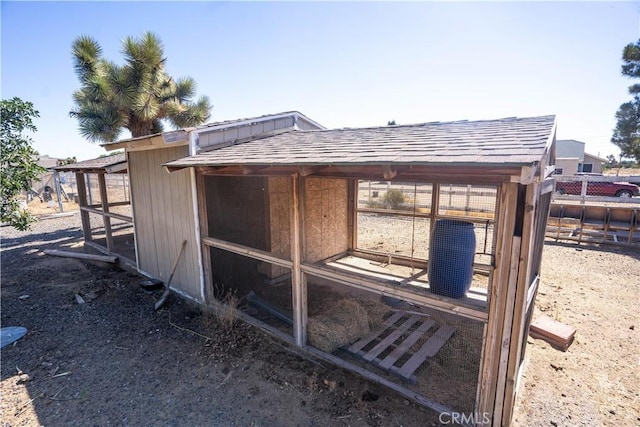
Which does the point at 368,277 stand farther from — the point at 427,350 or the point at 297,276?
the point at 427,350

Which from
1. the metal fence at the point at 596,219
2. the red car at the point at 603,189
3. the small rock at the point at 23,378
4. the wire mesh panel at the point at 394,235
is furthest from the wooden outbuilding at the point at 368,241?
the red car at the point at 603,189

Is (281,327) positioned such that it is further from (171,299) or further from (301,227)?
(171,299)

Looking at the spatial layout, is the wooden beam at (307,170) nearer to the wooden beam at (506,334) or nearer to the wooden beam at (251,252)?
the wooden beam at (251,252)

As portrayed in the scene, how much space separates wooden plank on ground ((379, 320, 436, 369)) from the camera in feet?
11.5

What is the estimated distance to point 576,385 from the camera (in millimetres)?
3305

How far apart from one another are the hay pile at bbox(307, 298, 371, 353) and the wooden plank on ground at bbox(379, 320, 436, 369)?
0.51 meters

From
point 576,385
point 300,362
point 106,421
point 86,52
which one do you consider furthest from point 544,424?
point 86,52

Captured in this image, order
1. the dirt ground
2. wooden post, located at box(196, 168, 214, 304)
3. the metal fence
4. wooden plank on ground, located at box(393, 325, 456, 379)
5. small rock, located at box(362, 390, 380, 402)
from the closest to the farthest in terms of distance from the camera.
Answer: the dirt ground
small rock, located at box(362, 390, 380, 402)
wooden plank on ground, located at box(393, 325, 456, 379)
wooden post, located at box(196, 168, 214, 304)
the metal fence

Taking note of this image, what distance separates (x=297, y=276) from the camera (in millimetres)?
3777

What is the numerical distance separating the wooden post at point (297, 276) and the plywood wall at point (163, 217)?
2.14 metres

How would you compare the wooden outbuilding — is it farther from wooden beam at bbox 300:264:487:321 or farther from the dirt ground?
the dirt ground

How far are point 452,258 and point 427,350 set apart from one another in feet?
4.08

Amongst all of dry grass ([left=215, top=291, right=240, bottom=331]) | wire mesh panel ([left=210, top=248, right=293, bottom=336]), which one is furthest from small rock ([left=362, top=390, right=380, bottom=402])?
dry grass ([left=215, top=291, right=240, bottom=331])

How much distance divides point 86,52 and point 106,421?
13.0m
